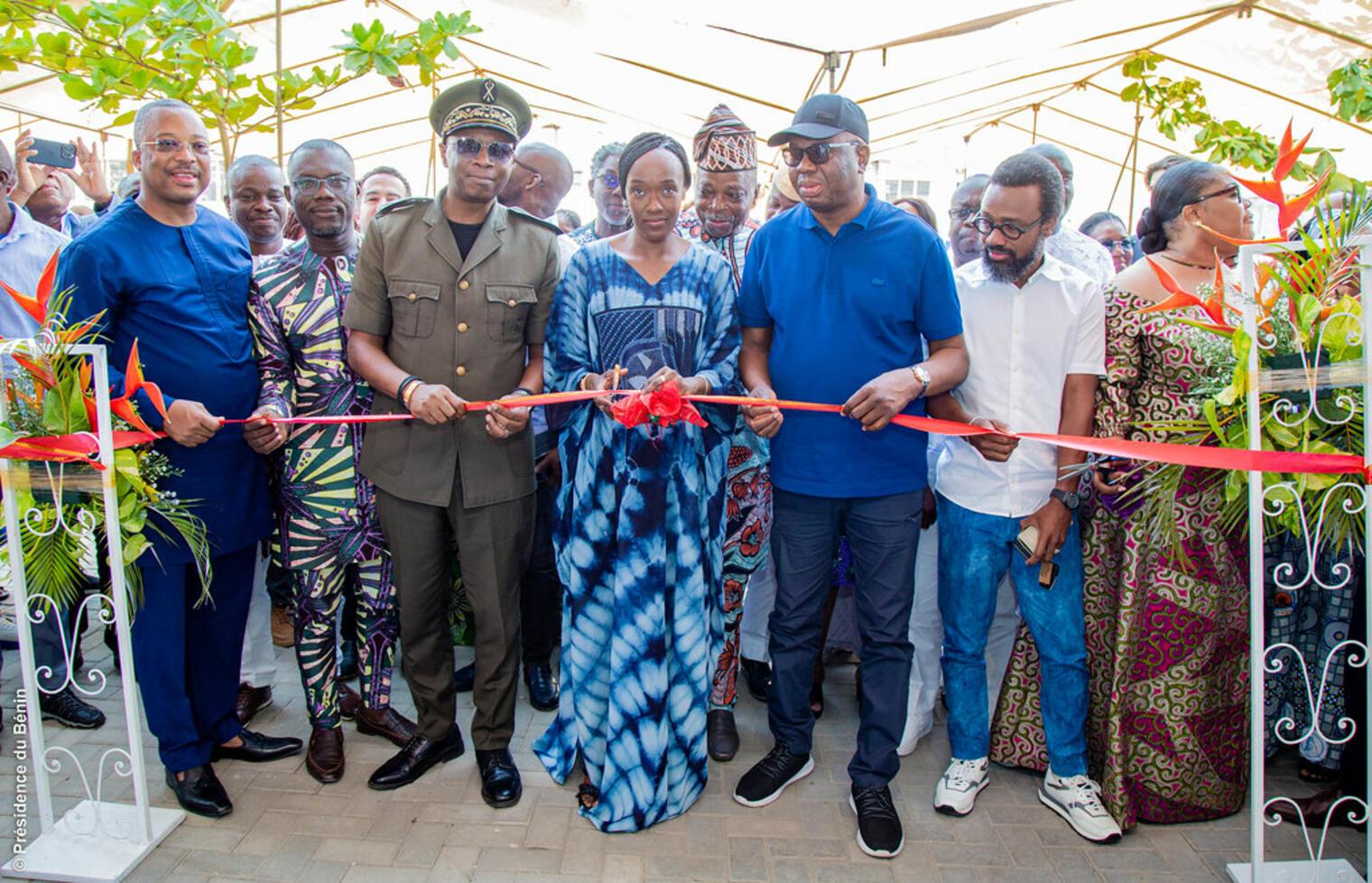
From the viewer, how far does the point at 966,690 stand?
3295 millimetres

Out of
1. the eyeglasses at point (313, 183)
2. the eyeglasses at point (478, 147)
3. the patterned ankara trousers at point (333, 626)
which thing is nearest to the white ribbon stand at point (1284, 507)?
the eyeglasses at point (478, 147)

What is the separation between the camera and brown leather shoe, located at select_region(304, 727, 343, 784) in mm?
3352

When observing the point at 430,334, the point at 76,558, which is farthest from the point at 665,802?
the point at 76,558

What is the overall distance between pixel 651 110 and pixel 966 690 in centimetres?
726

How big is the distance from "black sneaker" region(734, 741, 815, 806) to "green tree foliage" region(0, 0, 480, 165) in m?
3.59

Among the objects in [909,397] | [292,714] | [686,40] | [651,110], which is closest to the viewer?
[909,397]

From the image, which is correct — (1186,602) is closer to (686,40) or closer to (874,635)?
(874,635)

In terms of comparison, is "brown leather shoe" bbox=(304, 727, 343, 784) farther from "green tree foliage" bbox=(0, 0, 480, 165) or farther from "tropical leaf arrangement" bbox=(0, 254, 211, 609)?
"green tree foliage" bbox=(0, 0, 480, 165)

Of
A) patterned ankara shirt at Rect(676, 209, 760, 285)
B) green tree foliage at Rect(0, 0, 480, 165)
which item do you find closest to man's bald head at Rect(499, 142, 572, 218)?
green tree foliage at Rect(0, 0, 480, 165)

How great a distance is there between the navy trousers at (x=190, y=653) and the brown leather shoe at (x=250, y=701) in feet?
1.34

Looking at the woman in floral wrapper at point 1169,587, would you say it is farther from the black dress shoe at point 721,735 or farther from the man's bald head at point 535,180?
the man's bald head at point 535,180

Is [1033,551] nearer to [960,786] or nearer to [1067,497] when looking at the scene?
[1067,497]

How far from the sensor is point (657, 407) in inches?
107

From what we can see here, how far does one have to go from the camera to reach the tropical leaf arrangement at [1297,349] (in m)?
2.42
